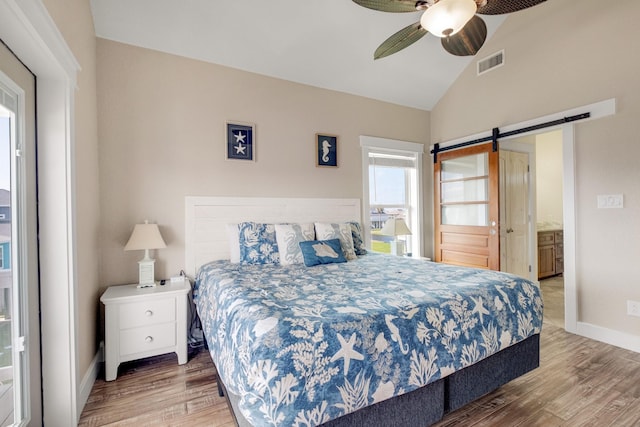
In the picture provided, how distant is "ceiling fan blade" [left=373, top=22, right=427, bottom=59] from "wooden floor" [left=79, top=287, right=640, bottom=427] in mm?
2282

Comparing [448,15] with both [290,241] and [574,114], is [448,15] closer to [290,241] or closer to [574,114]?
[290,241]

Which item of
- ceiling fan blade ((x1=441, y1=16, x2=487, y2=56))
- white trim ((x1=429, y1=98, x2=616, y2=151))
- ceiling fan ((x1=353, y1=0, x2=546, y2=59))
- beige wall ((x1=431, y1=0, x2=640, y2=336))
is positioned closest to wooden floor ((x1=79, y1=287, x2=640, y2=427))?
beige wall ((x1=431, y1=0, x2=640, y2=336))

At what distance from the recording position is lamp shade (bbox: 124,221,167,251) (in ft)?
7.70

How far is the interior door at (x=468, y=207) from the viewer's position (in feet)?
11.8

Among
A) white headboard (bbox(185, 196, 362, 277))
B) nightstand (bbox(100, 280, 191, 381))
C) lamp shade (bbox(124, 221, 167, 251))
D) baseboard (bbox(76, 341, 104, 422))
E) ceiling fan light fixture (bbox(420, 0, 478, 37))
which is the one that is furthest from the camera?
white headboard (bbox(185, 196, 362, 277))

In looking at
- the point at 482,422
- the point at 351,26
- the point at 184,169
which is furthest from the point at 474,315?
the point at 351,26

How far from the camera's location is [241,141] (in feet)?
10.0

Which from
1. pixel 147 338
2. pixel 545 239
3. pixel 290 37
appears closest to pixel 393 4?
pixel 290 37

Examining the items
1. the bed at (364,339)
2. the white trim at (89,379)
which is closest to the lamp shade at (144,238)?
the bed at (364,339)

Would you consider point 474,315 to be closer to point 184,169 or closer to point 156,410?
point 156,410

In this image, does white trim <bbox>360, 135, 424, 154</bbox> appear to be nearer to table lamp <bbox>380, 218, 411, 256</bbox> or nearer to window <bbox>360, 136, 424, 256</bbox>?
window <bbox>360, 136, 424, 256</bbox>

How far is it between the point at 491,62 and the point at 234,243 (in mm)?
3666

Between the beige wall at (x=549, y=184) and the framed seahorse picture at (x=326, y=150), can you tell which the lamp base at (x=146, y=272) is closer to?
the framed seahorse picture at (x=326, y=150)

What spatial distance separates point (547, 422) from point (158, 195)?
3.23m
